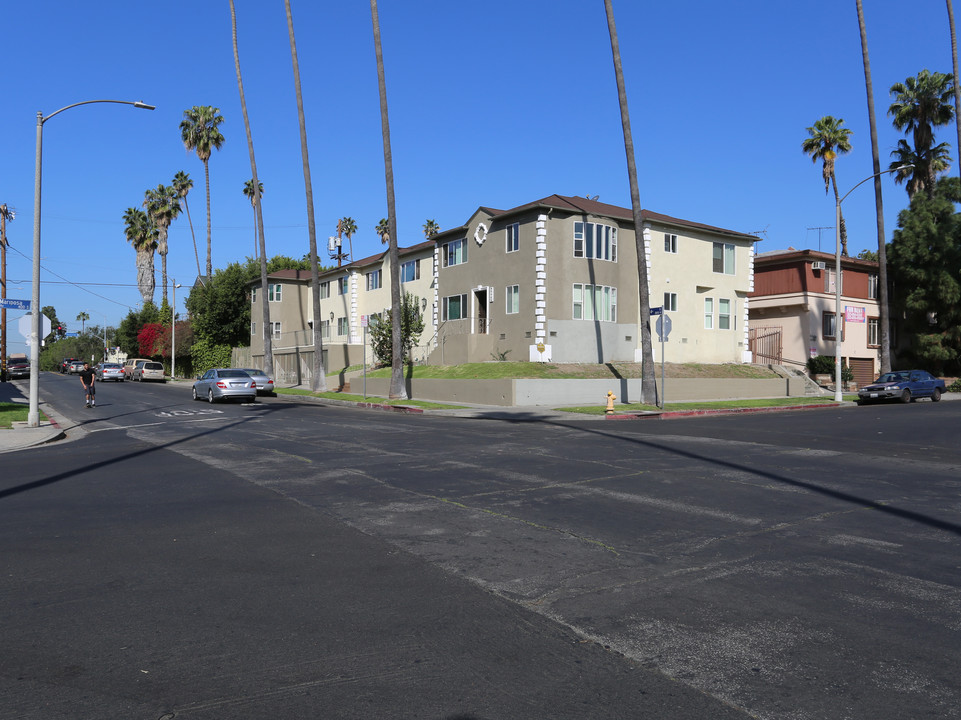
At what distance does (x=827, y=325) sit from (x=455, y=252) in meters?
22.6

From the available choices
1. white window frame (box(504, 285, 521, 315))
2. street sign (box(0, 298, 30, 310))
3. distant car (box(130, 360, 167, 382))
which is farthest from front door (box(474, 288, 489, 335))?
distant car (box(130, 360, 167, 382))

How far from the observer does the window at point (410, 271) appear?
46375mm

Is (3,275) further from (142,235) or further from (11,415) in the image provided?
(11,415)

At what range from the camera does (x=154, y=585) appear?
5980 mm

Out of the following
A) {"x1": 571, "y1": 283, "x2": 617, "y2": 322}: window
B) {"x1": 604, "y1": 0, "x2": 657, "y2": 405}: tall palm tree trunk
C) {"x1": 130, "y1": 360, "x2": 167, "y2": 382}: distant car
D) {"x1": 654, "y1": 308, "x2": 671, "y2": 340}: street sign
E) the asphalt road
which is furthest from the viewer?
{"x1": 130, "y1": 360, "x2": 167, "y2": 382}: distant car

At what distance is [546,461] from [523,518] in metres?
4.74

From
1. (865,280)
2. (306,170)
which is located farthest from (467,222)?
→ (865,280)

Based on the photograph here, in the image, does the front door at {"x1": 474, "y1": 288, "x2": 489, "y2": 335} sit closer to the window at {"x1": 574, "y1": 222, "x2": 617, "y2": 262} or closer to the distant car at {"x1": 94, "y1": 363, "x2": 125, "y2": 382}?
the window at {"x1": 574, "y1": 222, "x2": 617, "y2": 262}

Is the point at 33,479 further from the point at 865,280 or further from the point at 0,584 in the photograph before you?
the point at 865,280

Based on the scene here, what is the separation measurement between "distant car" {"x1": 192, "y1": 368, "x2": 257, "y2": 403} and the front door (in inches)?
468

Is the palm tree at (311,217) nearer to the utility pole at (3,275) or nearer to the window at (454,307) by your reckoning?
the window at (454,307)

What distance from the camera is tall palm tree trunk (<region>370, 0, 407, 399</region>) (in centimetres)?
3350

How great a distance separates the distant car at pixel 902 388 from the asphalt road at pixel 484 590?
77.6 feet

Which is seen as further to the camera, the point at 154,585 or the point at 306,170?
the point at 306,170
